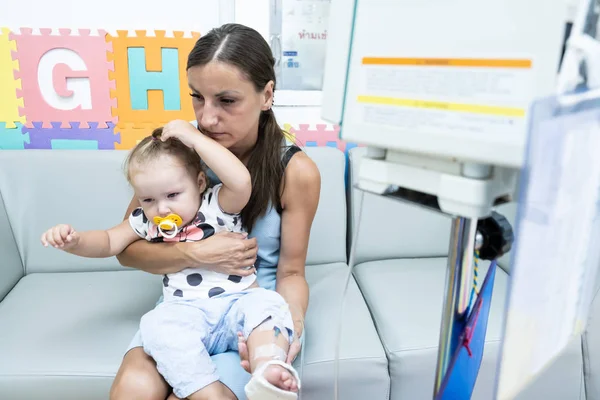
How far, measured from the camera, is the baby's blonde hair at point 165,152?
3.54 feet

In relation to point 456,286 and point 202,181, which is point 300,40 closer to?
point 202,181

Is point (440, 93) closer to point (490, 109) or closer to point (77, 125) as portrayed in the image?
point (490, 109)

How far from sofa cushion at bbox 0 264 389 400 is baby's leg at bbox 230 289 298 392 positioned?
149mm

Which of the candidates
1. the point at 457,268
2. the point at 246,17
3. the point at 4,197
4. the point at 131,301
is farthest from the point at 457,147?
the point at 4,197

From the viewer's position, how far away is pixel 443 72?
0.44 metres

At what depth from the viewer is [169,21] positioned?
1.67m

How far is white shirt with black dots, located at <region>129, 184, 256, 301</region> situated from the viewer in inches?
42.6

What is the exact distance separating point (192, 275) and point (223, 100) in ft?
1.34

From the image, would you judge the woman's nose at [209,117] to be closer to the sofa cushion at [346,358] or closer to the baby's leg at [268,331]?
the baby's leg at [268,331]

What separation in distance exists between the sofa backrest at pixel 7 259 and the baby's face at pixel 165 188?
602 millimetres

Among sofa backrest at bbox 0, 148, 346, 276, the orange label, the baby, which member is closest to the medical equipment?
the orange label

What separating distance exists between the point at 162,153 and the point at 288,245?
1.27 ft

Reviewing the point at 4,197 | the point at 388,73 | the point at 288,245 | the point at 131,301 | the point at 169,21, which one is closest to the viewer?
the point at 388,73

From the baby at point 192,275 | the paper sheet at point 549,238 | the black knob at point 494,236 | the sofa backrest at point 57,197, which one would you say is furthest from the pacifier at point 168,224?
A: the paper sheet at point 549,238
